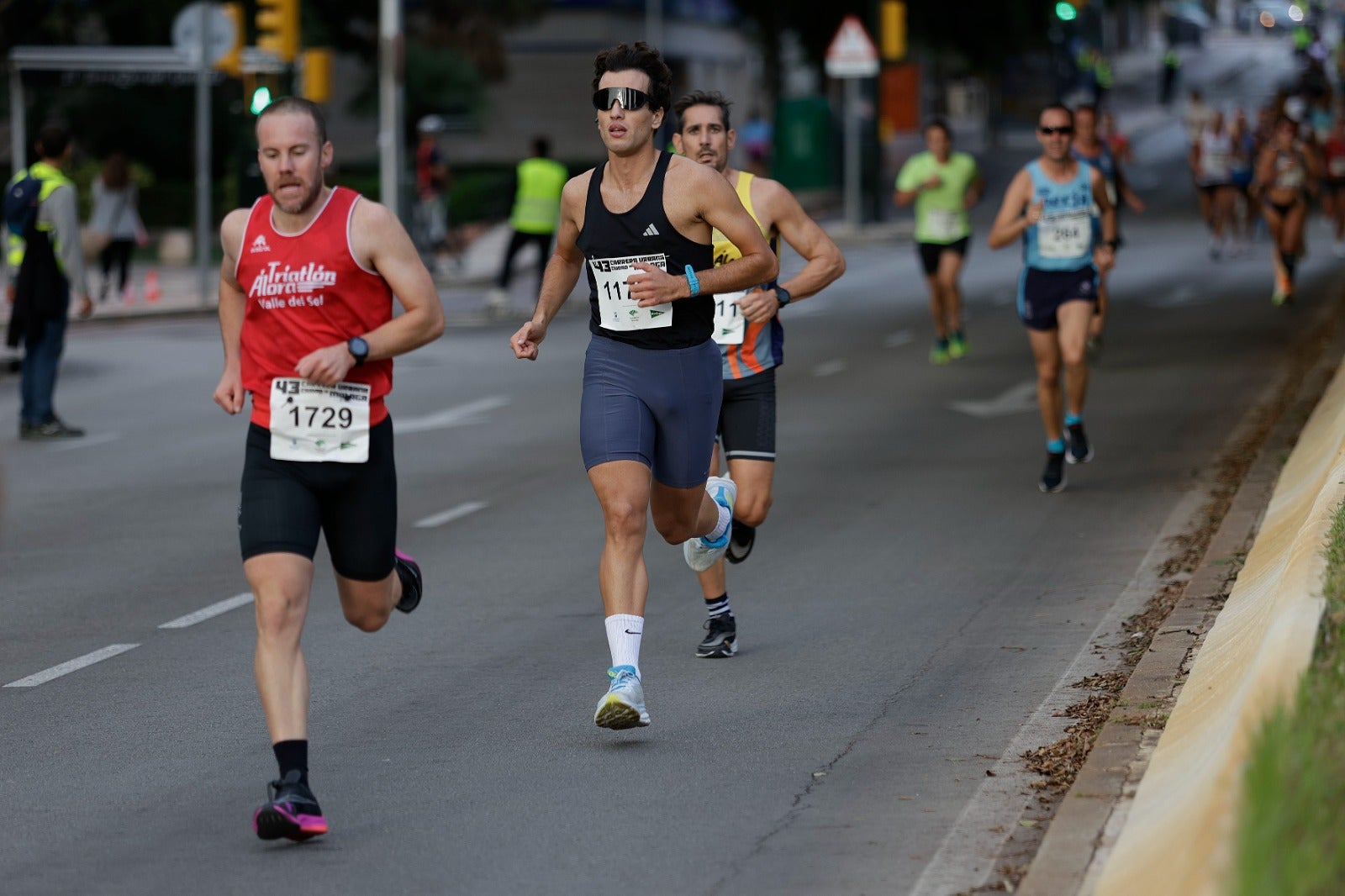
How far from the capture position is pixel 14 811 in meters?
6.20

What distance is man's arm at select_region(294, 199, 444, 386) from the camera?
6000 mm

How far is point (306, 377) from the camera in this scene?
5984 millimetres

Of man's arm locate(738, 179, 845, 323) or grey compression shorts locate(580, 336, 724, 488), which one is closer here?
grey compression shorts locate(580, 336, 724, 488)

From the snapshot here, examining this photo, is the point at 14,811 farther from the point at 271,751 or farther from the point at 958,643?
the point at 958,643

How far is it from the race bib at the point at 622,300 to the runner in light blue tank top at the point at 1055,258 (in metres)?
5.61

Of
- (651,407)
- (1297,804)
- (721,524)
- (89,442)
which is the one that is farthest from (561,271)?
(89,442)

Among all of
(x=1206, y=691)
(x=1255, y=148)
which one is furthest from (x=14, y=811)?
(x=1255, y=148)

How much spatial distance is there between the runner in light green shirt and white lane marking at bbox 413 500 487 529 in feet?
25.3

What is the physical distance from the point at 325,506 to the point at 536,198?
66.8 feet

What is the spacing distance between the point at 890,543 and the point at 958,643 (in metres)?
2.44

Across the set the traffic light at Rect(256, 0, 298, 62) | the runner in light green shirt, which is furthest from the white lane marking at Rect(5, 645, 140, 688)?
the traffic light at Rect(256, 0, 298, 62)

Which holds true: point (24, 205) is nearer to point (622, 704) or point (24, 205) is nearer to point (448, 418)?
point (448, 418)

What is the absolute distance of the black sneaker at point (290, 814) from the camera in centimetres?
569

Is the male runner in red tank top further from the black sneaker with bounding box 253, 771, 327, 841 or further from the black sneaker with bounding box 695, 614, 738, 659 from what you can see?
the black sneaker with bounding box 695, 614, 738, 659
